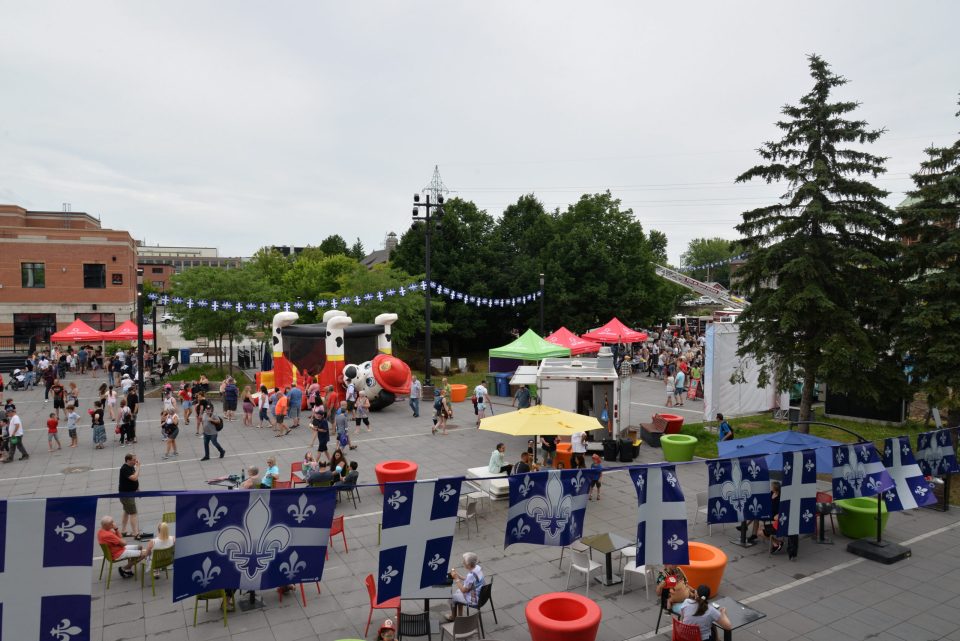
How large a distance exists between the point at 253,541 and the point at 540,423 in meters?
7.65

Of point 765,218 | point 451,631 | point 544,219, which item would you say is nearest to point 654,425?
point 765,218

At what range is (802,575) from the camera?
9.70 m

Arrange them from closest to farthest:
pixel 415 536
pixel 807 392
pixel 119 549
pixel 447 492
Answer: pixel 415 536 < pixel 447 492 < pixel 119 549 < pixel 807 392

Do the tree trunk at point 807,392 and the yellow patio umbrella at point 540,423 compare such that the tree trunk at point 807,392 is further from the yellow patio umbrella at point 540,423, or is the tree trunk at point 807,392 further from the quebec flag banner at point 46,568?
the quebec flag banner at point 46,568

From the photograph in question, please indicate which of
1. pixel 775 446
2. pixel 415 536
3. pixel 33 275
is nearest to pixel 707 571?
pixel 775 446

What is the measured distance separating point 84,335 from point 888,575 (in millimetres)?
37707

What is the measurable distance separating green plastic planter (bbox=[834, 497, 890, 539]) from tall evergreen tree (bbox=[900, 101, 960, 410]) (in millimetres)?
4597

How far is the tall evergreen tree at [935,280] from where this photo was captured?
13.5m

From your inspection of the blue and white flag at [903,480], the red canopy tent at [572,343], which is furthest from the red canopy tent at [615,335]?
the blue and white flag at [903,480]

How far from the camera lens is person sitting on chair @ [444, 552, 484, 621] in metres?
7.72

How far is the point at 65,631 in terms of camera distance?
5.68m

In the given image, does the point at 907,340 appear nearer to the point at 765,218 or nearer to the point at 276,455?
the point at 765,218

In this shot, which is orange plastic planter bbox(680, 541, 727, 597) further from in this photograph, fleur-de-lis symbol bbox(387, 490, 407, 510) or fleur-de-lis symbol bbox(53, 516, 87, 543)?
fleur-de-lis symbol bbox(53, 516, 87, 543)

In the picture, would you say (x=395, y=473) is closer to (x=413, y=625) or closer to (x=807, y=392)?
(x=413, y=625)
